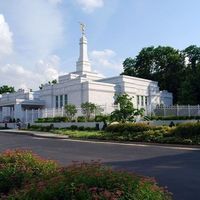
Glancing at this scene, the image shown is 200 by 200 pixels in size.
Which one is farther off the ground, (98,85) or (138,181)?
(98,85)

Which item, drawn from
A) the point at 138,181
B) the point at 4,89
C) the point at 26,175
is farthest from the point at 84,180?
the point at 4,89

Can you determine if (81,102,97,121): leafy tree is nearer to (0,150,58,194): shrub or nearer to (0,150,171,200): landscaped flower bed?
(0,150,58,194): shrub

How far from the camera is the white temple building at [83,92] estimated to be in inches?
1822

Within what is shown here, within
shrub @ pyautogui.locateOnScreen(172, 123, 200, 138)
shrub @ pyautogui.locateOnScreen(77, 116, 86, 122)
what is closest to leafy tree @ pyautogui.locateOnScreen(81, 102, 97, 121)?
shrub @ pyautogui.locateOnScreen(77, 116, 86, 122)

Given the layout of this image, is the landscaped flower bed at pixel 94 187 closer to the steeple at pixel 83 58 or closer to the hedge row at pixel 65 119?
the hedge row at pixel 65 119

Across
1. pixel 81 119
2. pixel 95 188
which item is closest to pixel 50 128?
pixel 81 119

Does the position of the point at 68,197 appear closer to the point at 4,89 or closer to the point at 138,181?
the point at 138,181

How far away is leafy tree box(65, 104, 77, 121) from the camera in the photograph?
39531mm

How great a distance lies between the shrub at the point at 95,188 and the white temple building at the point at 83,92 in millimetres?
39813

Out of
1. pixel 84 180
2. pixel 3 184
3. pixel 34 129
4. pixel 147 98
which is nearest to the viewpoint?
pixel 84 180

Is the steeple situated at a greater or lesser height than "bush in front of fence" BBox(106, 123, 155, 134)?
greater

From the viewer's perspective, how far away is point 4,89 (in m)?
97.2

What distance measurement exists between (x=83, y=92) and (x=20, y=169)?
127 ft

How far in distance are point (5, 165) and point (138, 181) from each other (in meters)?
3.43
